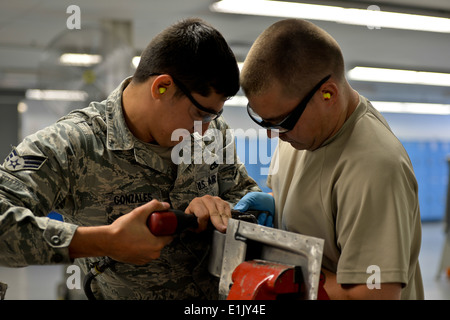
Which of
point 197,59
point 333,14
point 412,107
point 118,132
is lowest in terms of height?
point 412,107

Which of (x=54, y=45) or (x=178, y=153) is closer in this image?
(x=178, y=153)

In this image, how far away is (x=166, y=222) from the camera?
4.46 feet

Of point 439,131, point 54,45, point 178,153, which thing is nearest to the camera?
point 178,153

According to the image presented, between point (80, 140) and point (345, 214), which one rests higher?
point (80, 140)

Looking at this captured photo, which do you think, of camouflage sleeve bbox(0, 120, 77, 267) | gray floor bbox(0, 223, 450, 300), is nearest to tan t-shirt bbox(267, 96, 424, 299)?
camouflage sleeve bbox(0, 120, 77, 267)

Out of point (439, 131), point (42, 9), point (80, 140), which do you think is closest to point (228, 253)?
point (80, 140)

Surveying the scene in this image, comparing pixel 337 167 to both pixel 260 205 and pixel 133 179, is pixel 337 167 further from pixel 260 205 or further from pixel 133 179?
pixel 133 179

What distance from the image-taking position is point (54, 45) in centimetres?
367

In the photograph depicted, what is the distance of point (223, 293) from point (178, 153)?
24.8 inches

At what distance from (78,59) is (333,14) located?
9.07 ft

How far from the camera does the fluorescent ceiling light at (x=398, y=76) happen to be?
8.54 metres

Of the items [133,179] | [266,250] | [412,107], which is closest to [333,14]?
[133,179]

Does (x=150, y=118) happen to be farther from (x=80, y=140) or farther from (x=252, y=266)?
(x=252, y=266)

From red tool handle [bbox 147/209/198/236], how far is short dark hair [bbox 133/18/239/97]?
44cm
